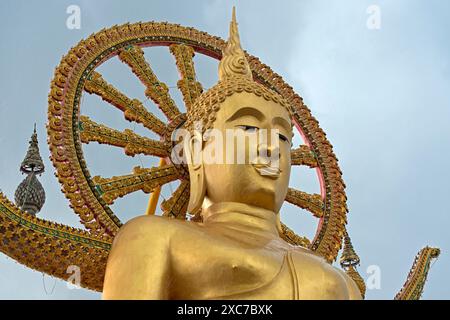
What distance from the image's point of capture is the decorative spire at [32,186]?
4.66 meters

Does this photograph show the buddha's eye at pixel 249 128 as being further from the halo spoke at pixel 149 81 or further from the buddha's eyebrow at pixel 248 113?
the halo spoke at pixel 149 81

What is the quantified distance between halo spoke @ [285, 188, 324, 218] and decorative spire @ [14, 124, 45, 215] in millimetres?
1725

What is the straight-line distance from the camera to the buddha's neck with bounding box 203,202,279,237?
3.36 metres

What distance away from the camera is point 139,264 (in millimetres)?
2736

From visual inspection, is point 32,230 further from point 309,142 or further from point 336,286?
point 309,142

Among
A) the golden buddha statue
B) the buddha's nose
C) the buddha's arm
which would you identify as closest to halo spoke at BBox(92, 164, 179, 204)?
the golden buddha statue

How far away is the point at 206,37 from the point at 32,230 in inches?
83.1

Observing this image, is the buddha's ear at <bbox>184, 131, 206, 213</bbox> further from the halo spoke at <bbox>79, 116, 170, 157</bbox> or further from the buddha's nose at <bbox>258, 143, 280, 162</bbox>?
the halo spoke at <bbox>79, 116, 170, 157</bbox>

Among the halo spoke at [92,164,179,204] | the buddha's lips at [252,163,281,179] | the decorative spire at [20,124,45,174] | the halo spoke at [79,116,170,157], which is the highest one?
the decorative spire at [20,124,45,174]

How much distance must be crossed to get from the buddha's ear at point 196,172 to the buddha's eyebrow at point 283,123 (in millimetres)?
413
